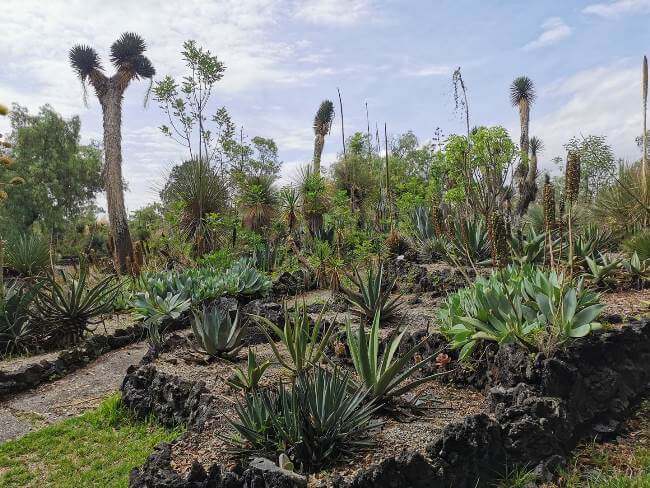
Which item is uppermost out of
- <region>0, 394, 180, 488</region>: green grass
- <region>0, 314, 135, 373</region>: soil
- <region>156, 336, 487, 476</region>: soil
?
<region>0, 314, 135, 373</region>: soil

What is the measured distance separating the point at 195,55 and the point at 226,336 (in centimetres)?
1164

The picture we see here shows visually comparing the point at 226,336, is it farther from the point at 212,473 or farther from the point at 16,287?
the point at 16,287

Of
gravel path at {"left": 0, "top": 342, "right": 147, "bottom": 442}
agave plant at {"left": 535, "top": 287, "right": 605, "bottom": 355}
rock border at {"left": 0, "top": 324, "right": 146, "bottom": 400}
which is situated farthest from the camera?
rock border at {"left": 0, "top": 324, "right": 146, "bottom": 400}

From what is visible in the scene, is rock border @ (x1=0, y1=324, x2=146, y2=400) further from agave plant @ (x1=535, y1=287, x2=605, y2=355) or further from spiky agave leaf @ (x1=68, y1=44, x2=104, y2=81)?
spiky agave leaf @ (x1=68, y1=44, x2=104, y2=81)

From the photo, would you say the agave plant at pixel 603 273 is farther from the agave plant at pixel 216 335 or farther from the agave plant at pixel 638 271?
the agave plant at pixel 216 335

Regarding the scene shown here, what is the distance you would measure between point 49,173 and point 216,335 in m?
29.7

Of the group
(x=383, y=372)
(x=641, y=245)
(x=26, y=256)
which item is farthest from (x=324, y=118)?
(x=383, y=372)

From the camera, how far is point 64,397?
6398 millimetres

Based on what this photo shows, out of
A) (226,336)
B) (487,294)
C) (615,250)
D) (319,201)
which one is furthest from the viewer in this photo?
(319,201)

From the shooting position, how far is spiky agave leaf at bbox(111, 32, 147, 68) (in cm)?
2080

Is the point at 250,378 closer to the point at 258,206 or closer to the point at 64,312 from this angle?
the point at 64,312

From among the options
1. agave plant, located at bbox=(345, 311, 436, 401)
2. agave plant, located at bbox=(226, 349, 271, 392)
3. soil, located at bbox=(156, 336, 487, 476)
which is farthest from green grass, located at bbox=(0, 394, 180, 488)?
agave plant, located at bbox=(345, 311, 436, 401)

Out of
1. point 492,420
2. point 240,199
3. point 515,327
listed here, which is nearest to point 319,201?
point 240,199

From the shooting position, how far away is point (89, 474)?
4.33 metres
